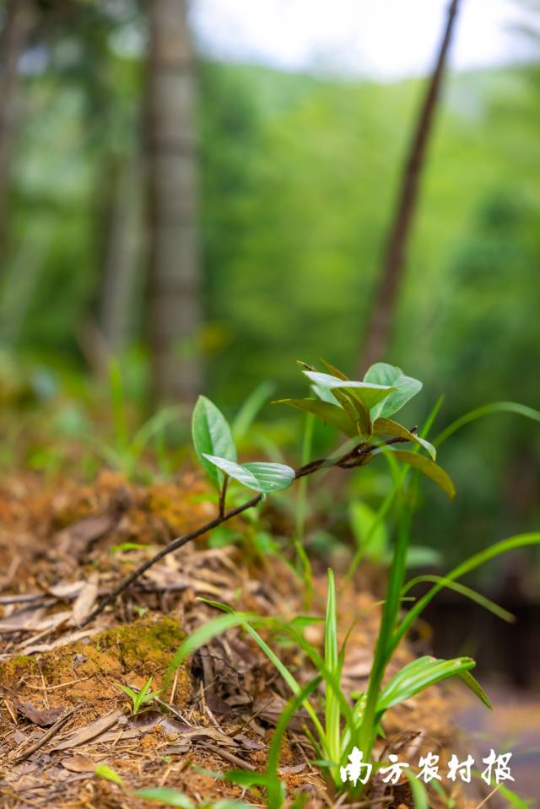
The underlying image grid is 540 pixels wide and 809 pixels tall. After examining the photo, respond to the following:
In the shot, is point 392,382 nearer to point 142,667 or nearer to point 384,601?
point 384,601

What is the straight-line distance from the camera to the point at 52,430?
255 centimetres

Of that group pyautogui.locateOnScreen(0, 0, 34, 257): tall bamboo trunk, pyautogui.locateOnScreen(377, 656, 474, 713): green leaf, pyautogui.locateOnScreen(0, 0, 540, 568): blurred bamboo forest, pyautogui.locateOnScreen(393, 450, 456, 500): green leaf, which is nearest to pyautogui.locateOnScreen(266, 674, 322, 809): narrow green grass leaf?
pyautogui.locateOnScreen(377, 656, 474, 713): green leaf

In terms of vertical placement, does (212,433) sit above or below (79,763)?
above

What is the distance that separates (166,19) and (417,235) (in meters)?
4.74

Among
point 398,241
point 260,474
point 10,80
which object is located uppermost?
point 10,80

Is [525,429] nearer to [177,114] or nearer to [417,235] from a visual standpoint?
[417,235]

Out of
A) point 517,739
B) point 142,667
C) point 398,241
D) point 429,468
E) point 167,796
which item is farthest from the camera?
point 398,241

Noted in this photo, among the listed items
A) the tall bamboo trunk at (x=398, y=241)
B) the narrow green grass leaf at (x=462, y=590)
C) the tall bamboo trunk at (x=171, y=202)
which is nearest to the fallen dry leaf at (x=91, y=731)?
the narrow green grass leaf at (x=462, y=590)

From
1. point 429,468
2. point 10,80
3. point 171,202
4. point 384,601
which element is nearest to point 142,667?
point 384,601

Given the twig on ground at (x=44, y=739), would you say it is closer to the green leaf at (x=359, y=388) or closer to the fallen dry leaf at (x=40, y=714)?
the fallen dry leaf at (x=40, y=714)

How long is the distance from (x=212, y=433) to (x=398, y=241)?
1152mm

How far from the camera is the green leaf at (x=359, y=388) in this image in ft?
2.10

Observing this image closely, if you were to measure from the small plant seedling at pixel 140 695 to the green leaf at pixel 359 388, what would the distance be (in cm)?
36

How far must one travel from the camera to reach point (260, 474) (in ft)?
2.46
